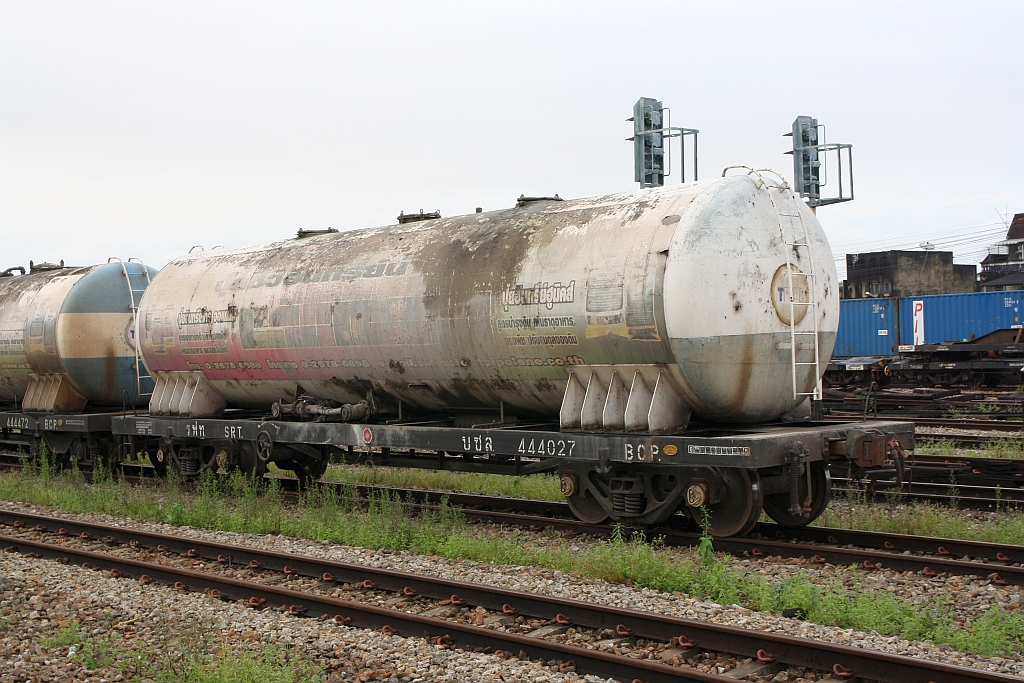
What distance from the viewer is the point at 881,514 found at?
11000mm

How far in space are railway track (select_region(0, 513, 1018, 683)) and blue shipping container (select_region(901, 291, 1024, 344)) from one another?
31.4 meters

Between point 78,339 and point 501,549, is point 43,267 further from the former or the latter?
point 501,549

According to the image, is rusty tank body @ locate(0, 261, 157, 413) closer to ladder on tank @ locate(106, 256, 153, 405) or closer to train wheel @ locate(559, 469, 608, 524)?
ladder on tank @ locate(106, 256, 153, 405)

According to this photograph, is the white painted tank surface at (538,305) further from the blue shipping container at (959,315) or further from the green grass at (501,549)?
the blue shipping container at (959,315)

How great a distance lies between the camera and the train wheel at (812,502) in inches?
398

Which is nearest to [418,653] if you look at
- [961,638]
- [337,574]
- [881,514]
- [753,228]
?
[337,574]

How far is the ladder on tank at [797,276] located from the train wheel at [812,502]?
0.82m

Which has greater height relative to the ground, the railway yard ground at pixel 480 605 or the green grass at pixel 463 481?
the railway yard ground at pixel 480 605

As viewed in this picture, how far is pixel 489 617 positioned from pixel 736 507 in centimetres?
327

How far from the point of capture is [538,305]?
10242mm

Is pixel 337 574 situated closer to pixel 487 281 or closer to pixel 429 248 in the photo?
pixel 487 281

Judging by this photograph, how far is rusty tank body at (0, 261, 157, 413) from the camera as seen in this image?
1652 cm

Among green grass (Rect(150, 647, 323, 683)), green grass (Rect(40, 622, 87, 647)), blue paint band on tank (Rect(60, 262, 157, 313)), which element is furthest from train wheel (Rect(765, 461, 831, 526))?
blue paint band on tank (Rect(60, 262, 157, 313))

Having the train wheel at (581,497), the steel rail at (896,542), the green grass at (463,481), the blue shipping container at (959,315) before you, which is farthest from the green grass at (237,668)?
the blue shipping container at (959,315)
